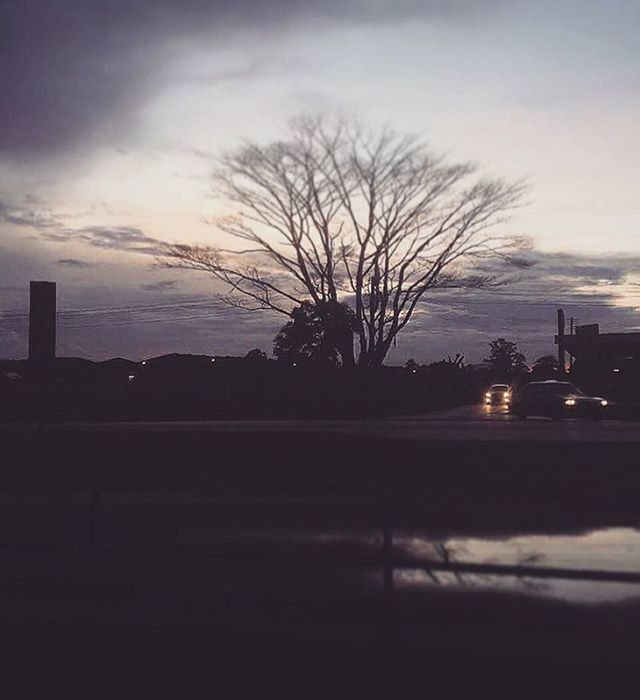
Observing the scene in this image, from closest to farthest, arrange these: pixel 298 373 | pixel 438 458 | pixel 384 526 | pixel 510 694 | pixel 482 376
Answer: pixel 510 694 → pixel 384 526 → pixel 438 458 → pixel 298 373 → pixel 482 376

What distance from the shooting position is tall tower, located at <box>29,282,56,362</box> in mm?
15125

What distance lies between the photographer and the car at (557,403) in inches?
1560

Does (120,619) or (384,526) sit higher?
(384,526)

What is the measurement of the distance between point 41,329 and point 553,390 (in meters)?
29.8

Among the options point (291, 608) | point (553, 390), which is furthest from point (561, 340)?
point (291, 608)

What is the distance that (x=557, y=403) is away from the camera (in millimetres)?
40531

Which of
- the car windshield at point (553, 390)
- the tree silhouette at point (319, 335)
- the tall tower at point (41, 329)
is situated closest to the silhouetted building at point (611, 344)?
the tree silhouette at point (319, 335)

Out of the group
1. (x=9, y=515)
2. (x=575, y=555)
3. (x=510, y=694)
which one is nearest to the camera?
(x=510, y=694)

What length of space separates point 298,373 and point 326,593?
45.0 meters

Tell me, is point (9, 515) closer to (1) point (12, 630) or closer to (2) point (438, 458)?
(1) point (12, 630)

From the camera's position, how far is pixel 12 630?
7199 millimetres

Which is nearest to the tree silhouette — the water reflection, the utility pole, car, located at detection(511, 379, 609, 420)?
car, located at detection(511, 379, 609, 420)

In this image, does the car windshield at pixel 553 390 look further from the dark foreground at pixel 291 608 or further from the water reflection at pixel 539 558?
the water reflection at pixel 539 558

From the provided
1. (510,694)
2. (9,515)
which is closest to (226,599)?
(510,694)
